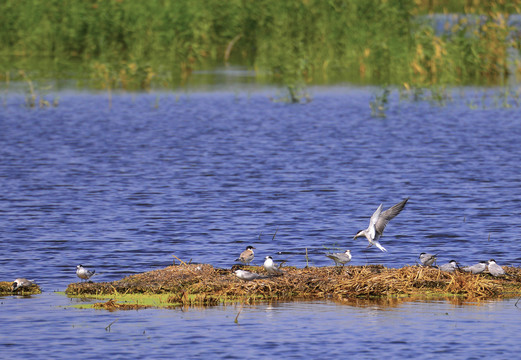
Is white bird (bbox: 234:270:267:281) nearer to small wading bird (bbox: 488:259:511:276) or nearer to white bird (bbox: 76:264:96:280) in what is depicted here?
white bird (bbox: 76:264:96:280)

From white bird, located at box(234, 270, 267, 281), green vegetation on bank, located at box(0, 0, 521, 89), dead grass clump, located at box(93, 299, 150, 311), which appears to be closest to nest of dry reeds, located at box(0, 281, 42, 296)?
dead grass clump, located at box(93, 299, 150, 311)

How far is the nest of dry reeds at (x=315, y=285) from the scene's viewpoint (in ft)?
42.9

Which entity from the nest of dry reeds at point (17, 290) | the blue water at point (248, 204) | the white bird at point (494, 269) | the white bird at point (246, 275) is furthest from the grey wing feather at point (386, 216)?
the nest of dry reeds at point (17, 290)

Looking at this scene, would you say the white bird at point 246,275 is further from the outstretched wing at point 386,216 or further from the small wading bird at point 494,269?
the small wading bird at point 494,269

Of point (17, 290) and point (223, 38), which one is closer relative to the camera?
point (17, 290)

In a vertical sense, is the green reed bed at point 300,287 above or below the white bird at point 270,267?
below

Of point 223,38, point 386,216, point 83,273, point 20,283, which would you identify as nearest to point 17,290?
point 20,283

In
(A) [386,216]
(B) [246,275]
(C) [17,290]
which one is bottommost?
(C) [17,290]

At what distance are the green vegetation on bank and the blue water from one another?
2.70 m

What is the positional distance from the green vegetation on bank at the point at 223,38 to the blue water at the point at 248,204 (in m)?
2.70

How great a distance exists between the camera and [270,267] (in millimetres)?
13266

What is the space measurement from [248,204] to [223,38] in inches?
1392

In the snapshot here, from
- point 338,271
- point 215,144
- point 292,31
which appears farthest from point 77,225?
point 292,31

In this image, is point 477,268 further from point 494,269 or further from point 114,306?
point 114,306
